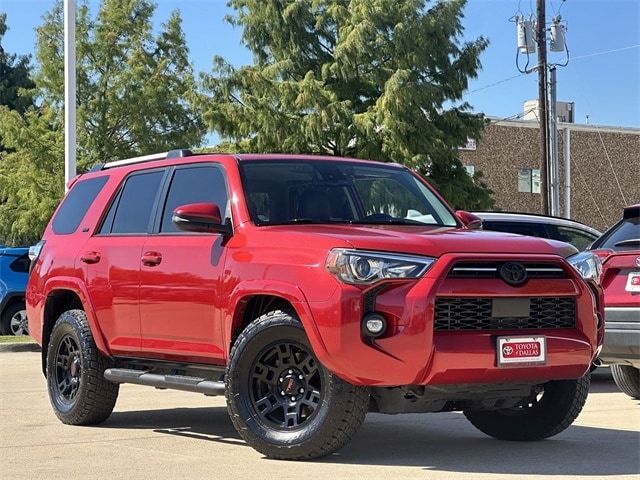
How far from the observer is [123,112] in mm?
33250

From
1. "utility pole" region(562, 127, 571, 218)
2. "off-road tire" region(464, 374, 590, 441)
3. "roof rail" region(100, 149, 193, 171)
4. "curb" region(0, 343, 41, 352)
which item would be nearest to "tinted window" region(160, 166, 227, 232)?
"roof rail" region(100, 149, 193, 171)

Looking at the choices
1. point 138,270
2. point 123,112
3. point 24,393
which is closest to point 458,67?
point 123,112

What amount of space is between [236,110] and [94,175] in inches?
1059

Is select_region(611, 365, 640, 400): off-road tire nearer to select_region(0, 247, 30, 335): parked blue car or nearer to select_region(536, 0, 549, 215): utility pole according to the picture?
select_region(0, 247, 30, 335): parked blue car

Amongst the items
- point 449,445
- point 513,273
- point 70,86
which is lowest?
point 449,445

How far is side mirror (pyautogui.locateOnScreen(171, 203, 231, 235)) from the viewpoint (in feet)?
24.9

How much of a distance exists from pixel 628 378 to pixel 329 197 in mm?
4172

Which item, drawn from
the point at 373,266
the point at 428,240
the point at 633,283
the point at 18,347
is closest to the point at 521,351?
the point at 428,240

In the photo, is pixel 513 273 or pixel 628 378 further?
pixel 628 378

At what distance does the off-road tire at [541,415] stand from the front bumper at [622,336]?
5.45ft

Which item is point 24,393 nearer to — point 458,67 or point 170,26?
point 170,26

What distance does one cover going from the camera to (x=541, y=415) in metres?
8.06

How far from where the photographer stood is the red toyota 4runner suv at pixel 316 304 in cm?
673

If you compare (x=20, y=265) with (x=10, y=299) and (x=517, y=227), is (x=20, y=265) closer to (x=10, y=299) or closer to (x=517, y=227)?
(x=10, y=299)
